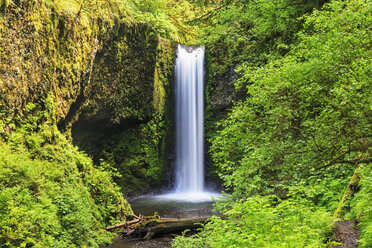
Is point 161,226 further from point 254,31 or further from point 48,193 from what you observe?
point 254,31

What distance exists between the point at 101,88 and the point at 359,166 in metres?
10.3

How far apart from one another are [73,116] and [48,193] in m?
4.87

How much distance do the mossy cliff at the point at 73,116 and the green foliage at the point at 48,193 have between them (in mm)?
23

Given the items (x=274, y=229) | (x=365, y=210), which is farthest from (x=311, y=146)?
(x=274, y=229)

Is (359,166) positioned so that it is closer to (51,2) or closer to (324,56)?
(324,56)

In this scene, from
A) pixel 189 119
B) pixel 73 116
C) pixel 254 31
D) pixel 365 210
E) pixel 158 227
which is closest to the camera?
pixel 365 210

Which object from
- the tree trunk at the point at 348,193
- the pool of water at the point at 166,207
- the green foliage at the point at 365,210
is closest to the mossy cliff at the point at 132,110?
the pool of water at the point at 166,207

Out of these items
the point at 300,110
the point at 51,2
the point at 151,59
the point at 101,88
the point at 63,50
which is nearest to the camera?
the point at 300,110

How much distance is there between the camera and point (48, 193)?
21.5 ft

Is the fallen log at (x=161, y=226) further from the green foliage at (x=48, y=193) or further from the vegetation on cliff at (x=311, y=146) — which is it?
the vegetation on cliff at (x=311, y=146)

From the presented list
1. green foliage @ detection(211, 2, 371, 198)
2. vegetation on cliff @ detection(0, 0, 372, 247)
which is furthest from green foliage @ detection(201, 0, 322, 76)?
green foliage @ detection(211, 2, 371, 198)

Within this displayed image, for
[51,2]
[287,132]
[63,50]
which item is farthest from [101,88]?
[287,132]

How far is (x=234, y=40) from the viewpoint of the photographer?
48.7 ft

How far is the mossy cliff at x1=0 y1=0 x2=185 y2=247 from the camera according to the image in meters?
6.09
